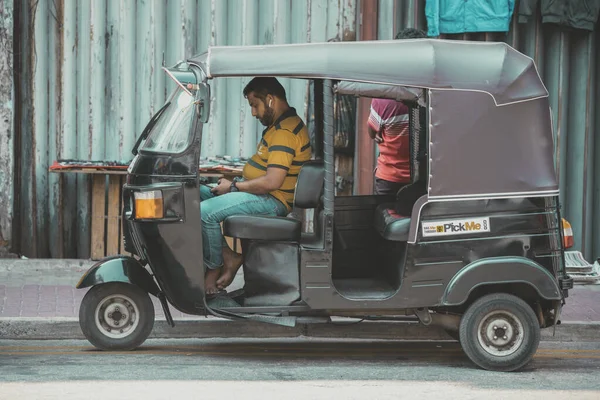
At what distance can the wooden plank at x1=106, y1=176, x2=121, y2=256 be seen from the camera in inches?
414

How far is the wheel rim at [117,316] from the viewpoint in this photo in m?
7.12

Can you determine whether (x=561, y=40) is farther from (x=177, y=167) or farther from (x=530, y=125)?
(x=177, y=167)

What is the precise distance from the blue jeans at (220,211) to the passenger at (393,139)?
4.19 feet

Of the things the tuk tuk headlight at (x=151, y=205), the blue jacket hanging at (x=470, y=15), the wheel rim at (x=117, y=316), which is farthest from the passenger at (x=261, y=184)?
the blue jacket hanging at (x=470, y=15)

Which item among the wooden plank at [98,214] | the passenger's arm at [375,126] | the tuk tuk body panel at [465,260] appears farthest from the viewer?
the wooden plank at [98,214]

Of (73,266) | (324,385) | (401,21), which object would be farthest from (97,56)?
(324,385)

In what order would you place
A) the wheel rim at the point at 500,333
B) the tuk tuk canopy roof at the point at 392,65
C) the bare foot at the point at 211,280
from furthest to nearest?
the bare foot at the point at 211,280 < the wheel rim at the point at 500,333 < the tuk tuk canopy roof at the point at 392,65

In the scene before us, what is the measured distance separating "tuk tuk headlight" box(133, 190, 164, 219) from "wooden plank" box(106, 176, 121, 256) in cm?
371

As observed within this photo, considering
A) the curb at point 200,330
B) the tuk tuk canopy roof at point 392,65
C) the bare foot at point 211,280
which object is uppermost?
the tuk tuk canopy roof at point 392,65

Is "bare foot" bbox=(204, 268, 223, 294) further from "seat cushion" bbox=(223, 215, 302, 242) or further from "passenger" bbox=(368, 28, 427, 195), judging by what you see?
"passenger" bbox=(368, 28, 427, 195)

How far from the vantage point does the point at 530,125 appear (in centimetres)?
691

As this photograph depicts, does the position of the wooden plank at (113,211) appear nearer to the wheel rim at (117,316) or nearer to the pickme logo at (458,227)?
the wheel rim at (117,316)

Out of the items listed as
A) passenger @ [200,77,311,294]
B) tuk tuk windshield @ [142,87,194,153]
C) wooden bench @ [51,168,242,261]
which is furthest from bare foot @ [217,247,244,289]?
wooden bench @ [51,168,242,261]

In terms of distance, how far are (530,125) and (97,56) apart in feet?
16.7
